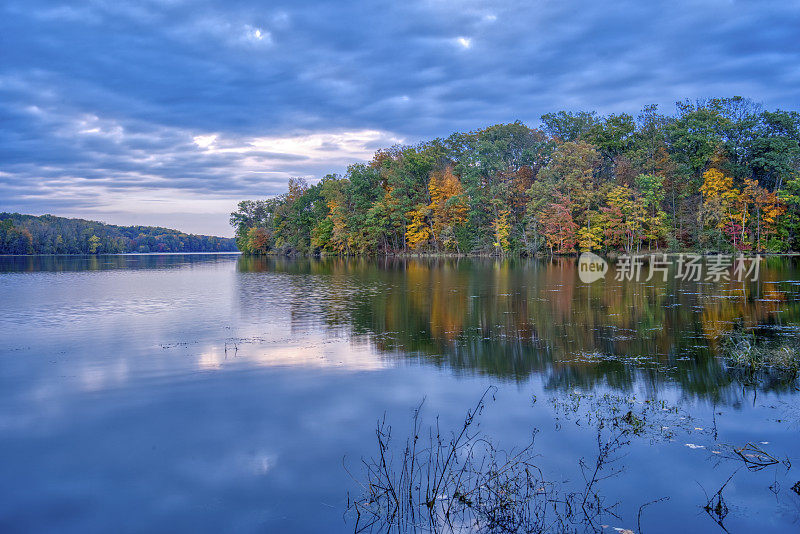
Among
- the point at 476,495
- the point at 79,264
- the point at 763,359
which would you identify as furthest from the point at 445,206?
the point at 476,495

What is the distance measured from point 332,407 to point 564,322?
358 inches

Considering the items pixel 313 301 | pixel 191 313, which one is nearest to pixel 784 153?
pixel 313 301

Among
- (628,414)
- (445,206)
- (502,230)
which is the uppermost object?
(445,206)

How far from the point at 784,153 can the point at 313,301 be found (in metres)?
48.4

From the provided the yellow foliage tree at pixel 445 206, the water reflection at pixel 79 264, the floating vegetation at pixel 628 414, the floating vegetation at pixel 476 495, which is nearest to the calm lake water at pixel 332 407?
the floating vegetation at pixel 628 414

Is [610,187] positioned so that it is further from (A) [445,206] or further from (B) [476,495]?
(B) [476,495]

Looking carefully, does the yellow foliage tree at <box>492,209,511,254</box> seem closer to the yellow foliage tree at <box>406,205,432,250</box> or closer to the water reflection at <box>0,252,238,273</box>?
the yellow foliage tree at <box>406,205,432,250</box>

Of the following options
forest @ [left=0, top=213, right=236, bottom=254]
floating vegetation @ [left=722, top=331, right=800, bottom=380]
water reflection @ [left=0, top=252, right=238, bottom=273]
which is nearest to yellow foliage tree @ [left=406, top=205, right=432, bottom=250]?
water reflection @ [left=0, top=252, right=238, bottom=273]

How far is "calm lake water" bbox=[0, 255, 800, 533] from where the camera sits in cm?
512

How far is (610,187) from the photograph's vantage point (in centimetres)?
5097

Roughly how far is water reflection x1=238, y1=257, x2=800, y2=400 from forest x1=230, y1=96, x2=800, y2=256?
25.0 meters

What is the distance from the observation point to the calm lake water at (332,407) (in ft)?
16.8

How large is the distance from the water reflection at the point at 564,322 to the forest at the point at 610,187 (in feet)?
82.0

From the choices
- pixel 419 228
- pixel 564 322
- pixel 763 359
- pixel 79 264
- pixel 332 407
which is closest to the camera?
pixel 332 407
